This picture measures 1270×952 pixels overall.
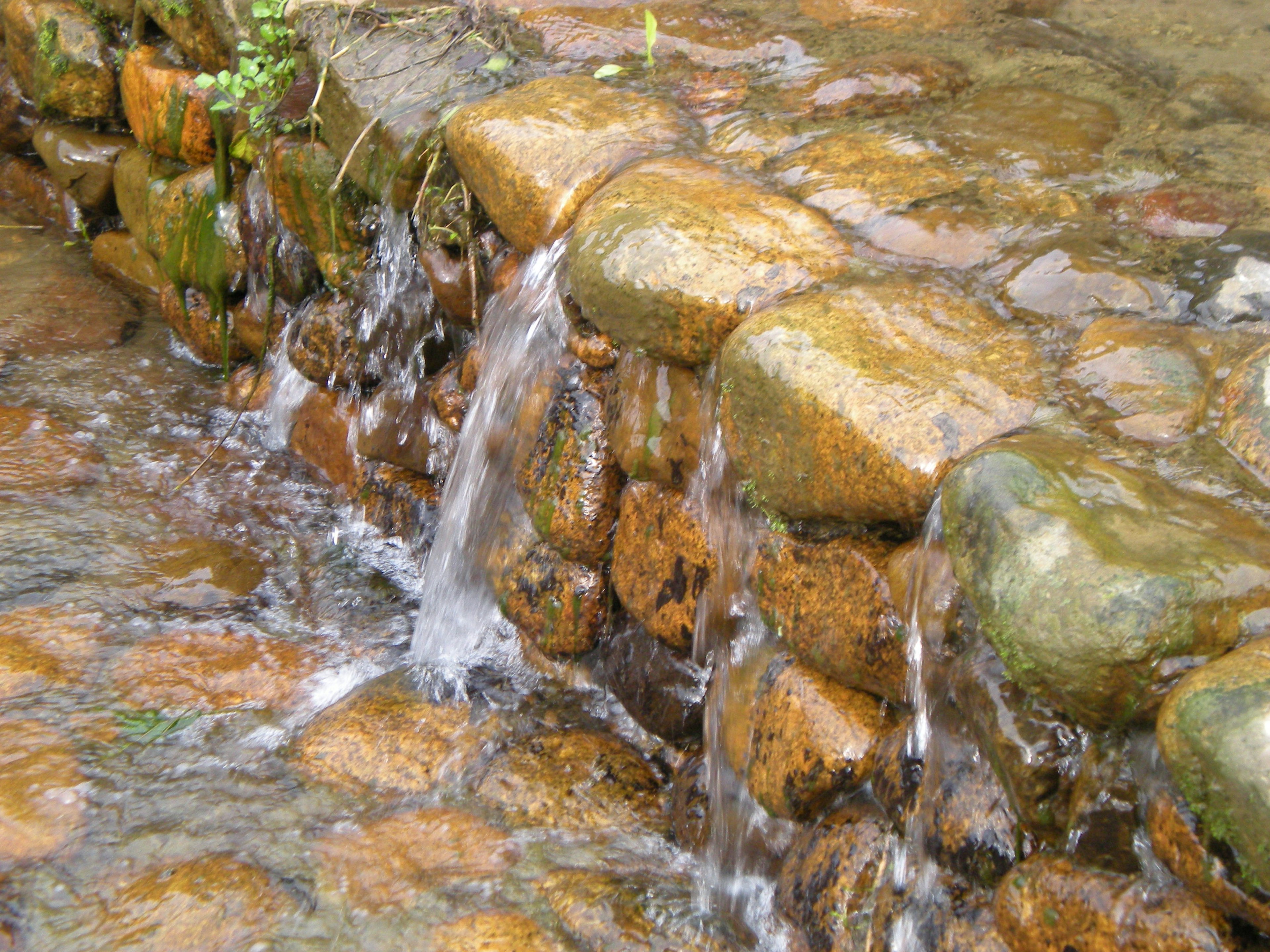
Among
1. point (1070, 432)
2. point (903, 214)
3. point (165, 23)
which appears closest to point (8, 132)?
point (165, 23)

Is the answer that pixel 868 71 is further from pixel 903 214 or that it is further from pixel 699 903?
pixel 699 903

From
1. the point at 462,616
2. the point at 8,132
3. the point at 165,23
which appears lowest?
the point at 462,616

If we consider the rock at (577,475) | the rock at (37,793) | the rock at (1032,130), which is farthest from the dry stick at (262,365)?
the rock at (1032,130)

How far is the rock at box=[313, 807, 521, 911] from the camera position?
2342mm

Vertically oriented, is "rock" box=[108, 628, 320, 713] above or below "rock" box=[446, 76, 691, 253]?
below

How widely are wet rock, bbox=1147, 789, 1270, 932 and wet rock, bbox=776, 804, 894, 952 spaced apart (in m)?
0.63

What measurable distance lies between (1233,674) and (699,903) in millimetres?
1400

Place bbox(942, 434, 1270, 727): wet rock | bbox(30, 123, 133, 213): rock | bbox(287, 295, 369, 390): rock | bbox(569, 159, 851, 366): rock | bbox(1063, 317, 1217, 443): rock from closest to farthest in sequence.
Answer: bbox(942, 434, 1270, 727): wet rock, bbox(1063, 317, 1217, 443): rock, bbox(569, 159, 851, 366): rock, bbox(287, 295, 369, 390): rock, bbox(30, 123, 133, 213): rock

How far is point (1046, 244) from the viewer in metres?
2.33

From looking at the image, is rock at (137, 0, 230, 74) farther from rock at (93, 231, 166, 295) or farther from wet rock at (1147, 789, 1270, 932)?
wet rock at (1147, 789, 1270, 932)

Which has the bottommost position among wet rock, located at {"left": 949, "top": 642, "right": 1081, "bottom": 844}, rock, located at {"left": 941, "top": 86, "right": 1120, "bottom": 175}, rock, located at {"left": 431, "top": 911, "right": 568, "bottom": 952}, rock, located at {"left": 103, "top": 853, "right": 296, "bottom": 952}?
rock, located at {"left": 431, "top": 911, "right": 568, "bottom": 952}

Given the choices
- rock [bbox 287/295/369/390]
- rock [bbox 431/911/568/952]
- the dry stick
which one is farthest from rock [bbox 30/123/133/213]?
rock [bbox 431/911/568/952]

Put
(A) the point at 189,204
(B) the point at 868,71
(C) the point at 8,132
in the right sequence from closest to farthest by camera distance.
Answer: (B) the point at 868,71
(A) the point at 189,204
(C) the point at 8,132

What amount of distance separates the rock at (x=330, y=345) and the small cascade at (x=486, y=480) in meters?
0.82
